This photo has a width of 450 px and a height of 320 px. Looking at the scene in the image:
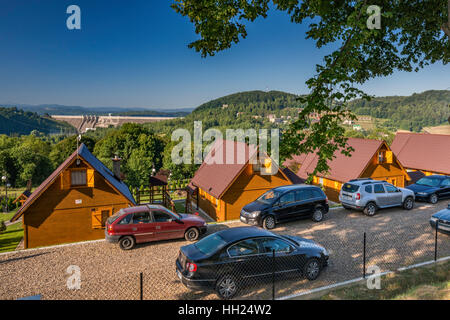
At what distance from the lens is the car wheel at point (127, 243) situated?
11719mm

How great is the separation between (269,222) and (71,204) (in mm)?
12610

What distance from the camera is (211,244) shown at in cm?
832

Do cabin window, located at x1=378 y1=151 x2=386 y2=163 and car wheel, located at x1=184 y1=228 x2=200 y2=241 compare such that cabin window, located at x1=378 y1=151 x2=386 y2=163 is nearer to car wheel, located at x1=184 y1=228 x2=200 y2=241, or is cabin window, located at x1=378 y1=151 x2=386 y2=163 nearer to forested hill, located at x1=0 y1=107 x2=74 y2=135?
car wheel, located at x1=184 y1=228 x2=200 y2=241

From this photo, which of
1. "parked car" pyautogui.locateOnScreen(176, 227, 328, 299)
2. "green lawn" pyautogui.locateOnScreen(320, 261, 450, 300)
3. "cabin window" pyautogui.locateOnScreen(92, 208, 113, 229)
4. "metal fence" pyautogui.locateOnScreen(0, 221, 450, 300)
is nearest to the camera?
"green lawn" pyautogui.locateOnScreen(320, 261, 450, 300)

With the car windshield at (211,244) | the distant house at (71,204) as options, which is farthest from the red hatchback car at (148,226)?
the distant house at (71,204)

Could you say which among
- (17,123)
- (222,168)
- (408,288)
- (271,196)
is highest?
(17,123)

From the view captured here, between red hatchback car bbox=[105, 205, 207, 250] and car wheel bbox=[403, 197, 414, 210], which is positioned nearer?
red hatchback car bbox=[105, 205, 207, 250]

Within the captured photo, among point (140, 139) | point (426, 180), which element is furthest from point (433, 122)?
point (426, 180)

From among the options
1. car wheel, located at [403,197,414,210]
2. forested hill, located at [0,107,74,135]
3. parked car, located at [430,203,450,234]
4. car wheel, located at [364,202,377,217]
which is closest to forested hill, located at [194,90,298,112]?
car wheel, located at [403,197,414,210]

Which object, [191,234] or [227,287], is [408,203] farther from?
[227,287]

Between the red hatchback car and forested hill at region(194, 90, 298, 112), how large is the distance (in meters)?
99.7

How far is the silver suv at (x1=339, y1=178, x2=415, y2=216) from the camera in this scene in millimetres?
16312
